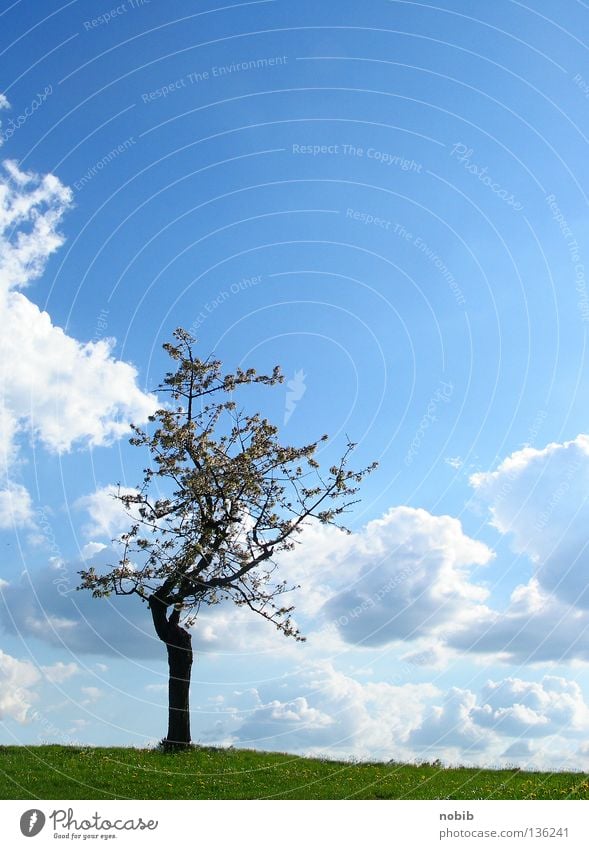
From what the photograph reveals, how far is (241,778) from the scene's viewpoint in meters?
25.0

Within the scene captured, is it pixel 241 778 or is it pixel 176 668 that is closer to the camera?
pixel 241 778

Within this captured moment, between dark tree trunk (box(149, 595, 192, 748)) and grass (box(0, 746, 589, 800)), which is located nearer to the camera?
grass (box(0, 746, 589, 800))

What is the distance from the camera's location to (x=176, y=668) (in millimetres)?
30828

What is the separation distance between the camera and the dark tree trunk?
98.7 ft

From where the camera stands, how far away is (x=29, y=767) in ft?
87.9

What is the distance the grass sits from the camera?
74.4ft

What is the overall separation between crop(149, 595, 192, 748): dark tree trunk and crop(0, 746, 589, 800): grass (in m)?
0.95

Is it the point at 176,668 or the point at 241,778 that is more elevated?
the point at 176,668

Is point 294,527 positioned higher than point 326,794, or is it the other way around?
point 294,527

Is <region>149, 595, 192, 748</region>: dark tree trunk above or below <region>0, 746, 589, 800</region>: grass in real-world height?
above

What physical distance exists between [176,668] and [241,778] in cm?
679

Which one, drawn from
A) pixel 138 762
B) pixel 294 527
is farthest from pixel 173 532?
pixel 138 762
